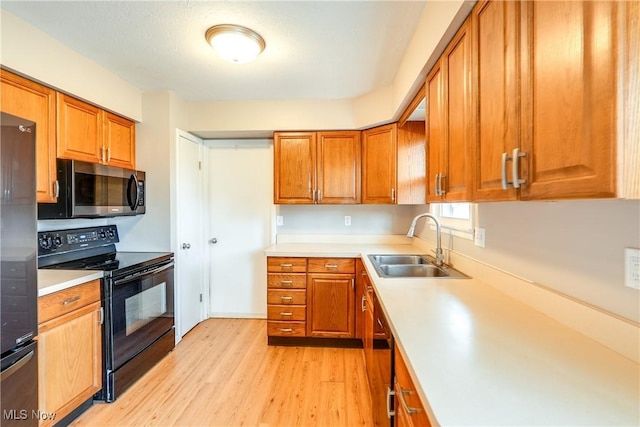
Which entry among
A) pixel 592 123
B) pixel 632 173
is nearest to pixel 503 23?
pixel 592 123

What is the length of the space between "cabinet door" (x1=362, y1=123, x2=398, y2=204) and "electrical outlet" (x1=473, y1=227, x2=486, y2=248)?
0.99 m

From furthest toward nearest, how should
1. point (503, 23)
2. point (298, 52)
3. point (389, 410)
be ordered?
point (298, 52)
point (389, 410)
point (503, 23)

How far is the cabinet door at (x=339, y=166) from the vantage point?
9.30 feet

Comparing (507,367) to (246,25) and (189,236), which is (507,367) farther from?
(189,236)

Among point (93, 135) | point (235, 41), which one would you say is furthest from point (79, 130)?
point (235, 41)

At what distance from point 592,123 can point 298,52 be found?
179cm

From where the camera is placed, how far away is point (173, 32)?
68.2 inches

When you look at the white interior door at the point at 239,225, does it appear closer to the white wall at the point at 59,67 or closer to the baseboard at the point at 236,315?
the baseboard at the point at 236,315

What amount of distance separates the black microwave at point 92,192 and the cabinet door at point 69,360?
2.20 feet

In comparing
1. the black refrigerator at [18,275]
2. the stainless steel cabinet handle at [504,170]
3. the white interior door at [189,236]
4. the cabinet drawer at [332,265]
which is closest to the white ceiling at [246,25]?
the white interior door at [189,236]

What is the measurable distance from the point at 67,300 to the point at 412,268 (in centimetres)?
216

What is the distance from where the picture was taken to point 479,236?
63.1 inches

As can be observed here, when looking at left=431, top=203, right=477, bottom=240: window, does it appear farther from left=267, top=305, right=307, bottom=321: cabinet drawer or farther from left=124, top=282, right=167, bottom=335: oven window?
left=124, top=282, right=167, bottom=335: oven window

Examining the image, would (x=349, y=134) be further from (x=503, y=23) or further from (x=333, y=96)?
(x=503, y=23)
